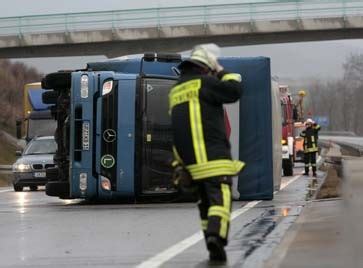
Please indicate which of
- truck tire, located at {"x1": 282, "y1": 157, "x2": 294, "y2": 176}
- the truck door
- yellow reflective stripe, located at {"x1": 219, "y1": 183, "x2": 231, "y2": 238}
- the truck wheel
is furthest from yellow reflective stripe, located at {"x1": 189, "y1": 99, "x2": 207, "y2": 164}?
truck tire, located at {"x1": 282, "y1": 157, "x2": 294, "y2": 176}

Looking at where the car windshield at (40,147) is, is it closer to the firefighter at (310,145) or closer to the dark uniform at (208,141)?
the firefighter at (310,145)

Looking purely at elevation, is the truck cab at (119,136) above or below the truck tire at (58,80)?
below

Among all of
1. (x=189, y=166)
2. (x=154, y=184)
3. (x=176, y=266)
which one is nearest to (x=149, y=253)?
(x=176, y=266)

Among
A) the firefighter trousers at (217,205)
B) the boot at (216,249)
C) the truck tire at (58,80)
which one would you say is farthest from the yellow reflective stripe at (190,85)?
the truck tire at (58,80)

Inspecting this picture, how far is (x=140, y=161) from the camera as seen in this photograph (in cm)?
1261

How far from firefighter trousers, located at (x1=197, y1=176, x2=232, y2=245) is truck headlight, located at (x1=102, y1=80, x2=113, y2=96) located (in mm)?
6334

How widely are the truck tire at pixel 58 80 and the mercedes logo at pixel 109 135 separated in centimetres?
125

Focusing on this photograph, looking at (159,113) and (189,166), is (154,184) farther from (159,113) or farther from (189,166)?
(189,166)

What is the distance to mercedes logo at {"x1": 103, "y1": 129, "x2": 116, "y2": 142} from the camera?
41.5 ft

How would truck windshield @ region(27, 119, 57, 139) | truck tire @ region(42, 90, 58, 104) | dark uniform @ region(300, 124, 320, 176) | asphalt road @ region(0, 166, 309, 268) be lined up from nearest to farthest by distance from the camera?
asphalt road @ region(0, 166, 309, 268), truck tire @ region(42, 90, 58, 104), dark uniform @ region(300, 124, 320, 176), truck windshield @ region(27, 119, 57, 139)

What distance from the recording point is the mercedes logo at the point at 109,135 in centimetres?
1266

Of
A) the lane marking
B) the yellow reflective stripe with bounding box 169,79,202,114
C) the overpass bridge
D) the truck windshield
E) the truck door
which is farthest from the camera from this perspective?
the overpass bridge

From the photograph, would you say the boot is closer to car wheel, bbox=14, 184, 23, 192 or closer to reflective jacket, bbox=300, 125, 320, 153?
car wheel, bbox=14, 184, 23, 192

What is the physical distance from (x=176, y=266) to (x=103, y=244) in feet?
5.87
